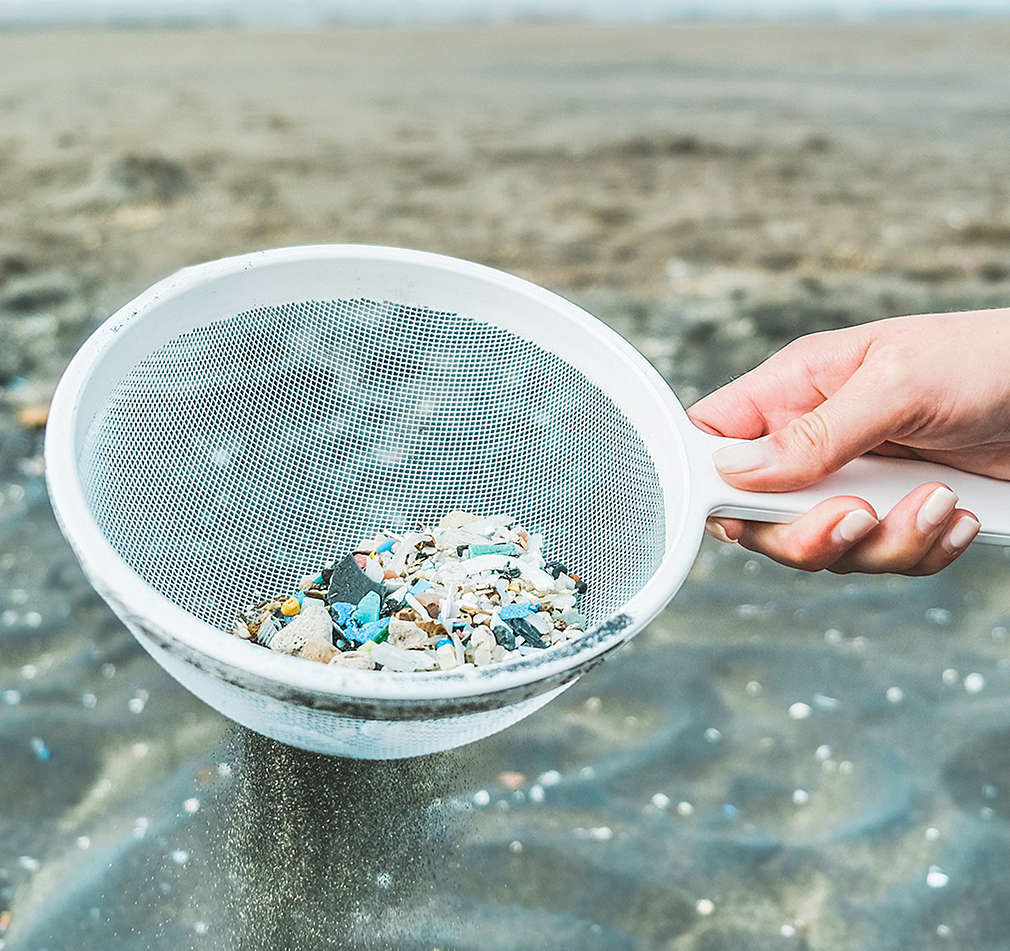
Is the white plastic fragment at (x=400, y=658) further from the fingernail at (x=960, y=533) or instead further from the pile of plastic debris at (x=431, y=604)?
the fingernail at (x=960, y=533)

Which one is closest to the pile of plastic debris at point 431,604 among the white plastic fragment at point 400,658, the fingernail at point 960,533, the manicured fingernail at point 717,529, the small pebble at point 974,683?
the white plastic fragment at point 400,658

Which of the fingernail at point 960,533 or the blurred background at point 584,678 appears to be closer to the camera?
the fingernail at point 960,533

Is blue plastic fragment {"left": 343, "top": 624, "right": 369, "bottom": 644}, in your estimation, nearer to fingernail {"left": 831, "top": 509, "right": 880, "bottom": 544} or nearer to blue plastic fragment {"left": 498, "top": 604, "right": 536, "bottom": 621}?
blue plastic fragment {"left": 498, "top": 604, "right": 536, "bottom": 621}

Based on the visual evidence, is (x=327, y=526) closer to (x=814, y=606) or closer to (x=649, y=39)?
(x=814, y=606)

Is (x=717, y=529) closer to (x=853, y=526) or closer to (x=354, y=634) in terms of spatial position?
(x=853, y=526)

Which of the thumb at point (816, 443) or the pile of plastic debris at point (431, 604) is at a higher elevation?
the thumb at point (816, 443)

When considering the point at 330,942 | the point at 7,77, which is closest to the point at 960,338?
the point at 330,942

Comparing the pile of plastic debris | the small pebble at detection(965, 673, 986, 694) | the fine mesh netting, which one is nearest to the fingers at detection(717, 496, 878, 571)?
the fine mesh netting

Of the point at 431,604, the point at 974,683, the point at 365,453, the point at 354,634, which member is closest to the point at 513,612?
the point at 431,604
